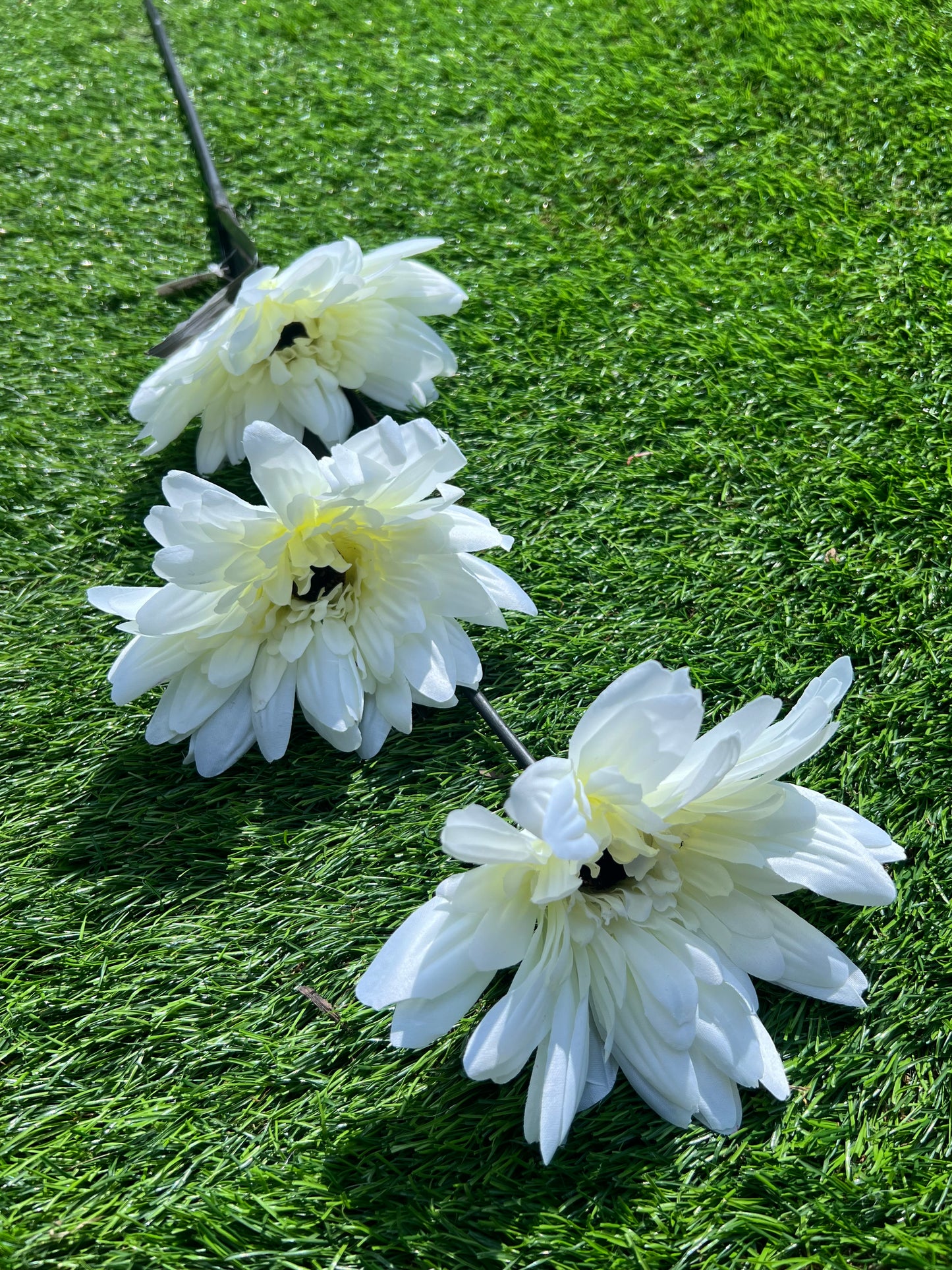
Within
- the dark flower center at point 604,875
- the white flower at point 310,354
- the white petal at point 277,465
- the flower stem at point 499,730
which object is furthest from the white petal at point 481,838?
the white flower at point 310,354

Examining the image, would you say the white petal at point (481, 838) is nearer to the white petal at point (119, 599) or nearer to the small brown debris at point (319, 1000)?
the small brown debris at point (319, 1000)

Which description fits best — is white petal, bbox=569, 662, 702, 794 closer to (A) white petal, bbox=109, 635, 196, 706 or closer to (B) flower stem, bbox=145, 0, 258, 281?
(A) white petal, bbox=109, 635, 196, 706

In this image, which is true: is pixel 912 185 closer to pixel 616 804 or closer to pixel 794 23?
pixel 794 23

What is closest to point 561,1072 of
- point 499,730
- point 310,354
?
point 499,730

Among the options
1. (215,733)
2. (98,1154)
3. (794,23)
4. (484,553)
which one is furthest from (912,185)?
(98,1154)

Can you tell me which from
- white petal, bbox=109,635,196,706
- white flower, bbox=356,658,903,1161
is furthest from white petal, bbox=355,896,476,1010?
white petal, bbox=109,635,196,706

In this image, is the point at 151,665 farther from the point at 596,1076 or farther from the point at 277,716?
the point at 596,1076
